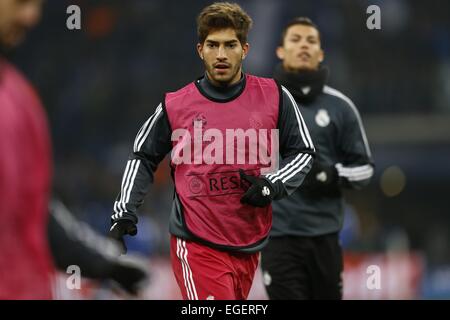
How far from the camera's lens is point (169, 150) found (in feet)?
16.5

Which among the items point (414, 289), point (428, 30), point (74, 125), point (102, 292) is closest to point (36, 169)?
point (102, 292)

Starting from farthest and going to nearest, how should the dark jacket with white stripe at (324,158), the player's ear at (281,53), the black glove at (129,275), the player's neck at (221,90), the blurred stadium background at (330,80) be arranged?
the blurred stadium background at (330,80)
the player's ear at (281,53)
the dark jacket with white stripe at (324,158)
the player's neck at (221,90)
the black glove at (129,275)

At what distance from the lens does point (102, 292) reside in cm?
1036

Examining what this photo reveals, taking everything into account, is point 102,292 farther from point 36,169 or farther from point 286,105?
point 36,169

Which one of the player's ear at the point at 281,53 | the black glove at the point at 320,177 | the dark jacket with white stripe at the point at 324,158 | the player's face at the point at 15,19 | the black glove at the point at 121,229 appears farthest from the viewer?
the player's ear at the point at 281,53

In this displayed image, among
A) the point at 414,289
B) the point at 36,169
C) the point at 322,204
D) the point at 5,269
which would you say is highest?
the point at 36,169

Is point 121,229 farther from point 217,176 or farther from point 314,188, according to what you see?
point 314,188

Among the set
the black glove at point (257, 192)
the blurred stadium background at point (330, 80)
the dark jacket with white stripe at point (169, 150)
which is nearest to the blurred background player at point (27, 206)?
the black glove at point (257, 192)

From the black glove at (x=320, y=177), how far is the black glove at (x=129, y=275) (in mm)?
3034

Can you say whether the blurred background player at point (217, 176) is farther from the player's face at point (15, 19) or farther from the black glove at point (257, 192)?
the player's face at point (15, 19)

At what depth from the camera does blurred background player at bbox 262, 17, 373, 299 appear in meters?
6.13

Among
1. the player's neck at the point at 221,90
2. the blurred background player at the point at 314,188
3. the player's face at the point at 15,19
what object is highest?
the player's face at the point at 15,19

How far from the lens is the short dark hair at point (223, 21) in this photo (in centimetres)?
484

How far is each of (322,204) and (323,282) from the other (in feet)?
1.61
